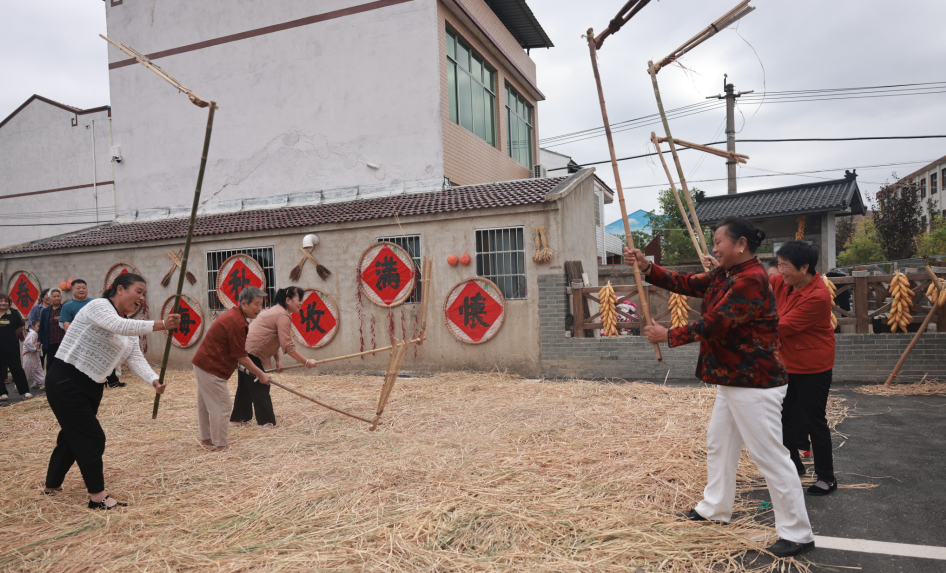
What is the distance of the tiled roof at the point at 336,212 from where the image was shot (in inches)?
389

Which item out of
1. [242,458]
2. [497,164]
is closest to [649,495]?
[242,458]

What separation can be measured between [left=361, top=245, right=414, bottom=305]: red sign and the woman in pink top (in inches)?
143

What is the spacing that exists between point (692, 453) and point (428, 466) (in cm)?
221

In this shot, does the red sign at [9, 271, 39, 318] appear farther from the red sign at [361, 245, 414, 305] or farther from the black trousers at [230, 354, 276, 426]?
the black trousers at [230, 354, 276, 426]

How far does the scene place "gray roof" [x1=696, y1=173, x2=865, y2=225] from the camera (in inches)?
520

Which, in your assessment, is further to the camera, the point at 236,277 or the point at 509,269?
the point at 236,277

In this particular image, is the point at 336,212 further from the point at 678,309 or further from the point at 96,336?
the point at 96,336

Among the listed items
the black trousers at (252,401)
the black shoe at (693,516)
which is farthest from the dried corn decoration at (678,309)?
the black trousers at (252,401)

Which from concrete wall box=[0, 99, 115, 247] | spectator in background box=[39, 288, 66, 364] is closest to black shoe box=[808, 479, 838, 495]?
spectator in background box=[39, 288, 66, 364]

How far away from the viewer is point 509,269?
9.60 meters

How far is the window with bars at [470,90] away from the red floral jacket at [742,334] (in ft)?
34.1

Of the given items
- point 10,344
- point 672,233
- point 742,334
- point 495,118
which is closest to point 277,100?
point 495,118

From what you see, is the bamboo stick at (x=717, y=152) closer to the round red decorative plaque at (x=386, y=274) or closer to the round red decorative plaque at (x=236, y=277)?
the round red decorative plaque at (x=386, y=274)

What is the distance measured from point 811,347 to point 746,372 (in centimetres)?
121
